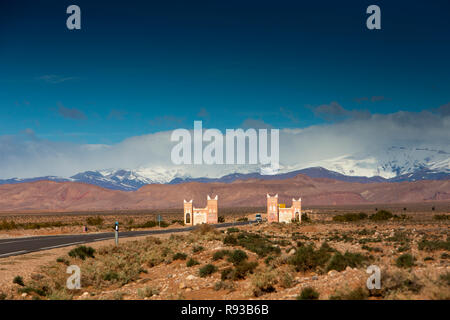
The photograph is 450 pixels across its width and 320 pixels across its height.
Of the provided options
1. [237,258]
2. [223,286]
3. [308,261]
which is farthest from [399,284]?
[237,258]

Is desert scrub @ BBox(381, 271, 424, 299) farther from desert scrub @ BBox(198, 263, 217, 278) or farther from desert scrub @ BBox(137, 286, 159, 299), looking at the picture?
desert scrub @ BBox(198, 263, 217, 278)

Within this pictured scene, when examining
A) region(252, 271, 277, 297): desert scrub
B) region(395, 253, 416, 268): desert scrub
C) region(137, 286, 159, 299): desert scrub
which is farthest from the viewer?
region(395, 253, 416, 268): desert scrub

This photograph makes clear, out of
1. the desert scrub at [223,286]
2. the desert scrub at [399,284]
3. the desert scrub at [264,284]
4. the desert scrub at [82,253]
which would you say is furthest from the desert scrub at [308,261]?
the desert scrub at [82,253]

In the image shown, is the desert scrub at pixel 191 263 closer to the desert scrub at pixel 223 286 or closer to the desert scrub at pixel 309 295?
the desert scrub at pixel 223 286

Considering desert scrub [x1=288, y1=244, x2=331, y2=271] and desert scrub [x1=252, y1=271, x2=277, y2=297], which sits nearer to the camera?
desert scrub [x1=252, y1=271, x2=277, y2=297]

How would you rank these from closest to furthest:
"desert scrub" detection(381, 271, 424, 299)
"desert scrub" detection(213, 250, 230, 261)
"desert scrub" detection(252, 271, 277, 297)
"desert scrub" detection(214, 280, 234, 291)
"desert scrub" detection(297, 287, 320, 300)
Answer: "desert scrub" detection(381, 271, 424, 299), "desert scrub" detection(297, 287, 320, 300), "desert scrub" detection(252, 271, 277, 297), "desert scrub" detection(214, 280, 234, 291), "desert scrub" detection(213, 250, 230, 261)

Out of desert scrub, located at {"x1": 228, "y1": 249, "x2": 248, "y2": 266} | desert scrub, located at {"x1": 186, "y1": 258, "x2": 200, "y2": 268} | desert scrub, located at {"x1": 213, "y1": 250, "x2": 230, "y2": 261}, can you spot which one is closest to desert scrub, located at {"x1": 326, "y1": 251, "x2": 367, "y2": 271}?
desert scrub, located at {"x1": 228, "y1": 249, "x2": 248, "y2": 266}

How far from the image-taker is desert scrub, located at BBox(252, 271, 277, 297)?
13.7 m

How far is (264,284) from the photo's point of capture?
14.0 m

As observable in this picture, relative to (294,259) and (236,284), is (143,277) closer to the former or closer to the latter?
(236,284)
